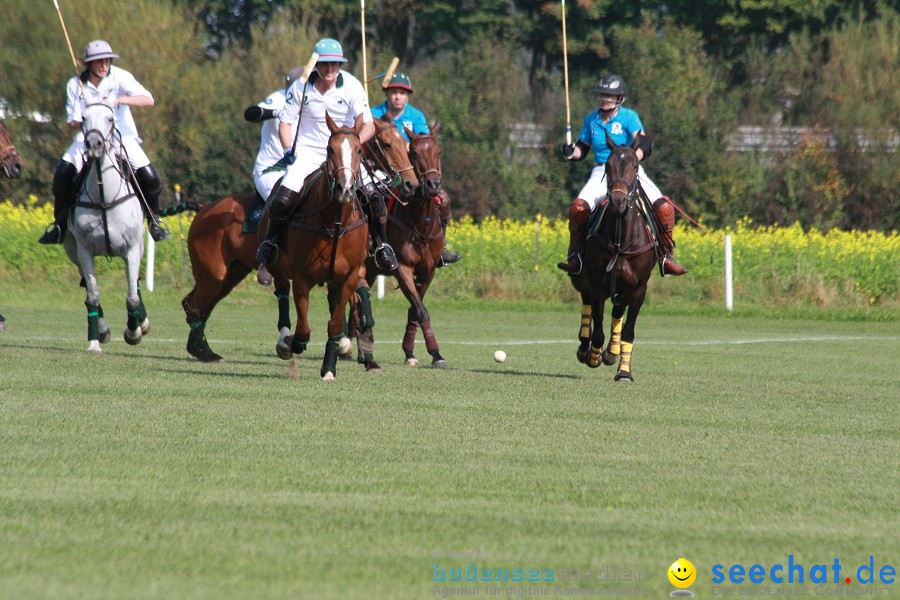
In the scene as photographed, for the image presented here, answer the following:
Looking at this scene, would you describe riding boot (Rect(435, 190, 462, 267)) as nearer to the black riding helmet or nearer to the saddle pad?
the saddle pad

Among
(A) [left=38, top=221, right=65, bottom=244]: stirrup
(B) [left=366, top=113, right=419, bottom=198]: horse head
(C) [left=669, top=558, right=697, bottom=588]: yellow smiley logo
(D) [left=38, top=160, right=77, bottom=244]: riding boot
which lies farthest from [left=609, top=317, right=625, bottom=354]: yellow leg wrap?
(C) [left=669, top=558, right=697, bottom=588]: yellow smiley logo

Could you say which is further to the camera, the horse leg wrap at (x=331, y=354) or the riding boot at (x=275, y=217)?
the horse leg wrap at (x=331, y=354)

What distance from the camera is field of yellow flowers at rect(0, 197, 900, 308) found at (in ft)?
97.9

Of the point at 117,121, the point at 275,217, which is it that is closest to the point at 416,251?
the point at 275,217

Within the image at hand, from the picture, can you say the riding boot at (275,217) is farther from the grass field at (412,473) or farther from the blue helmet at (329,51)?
the blue helmet at (329,51)

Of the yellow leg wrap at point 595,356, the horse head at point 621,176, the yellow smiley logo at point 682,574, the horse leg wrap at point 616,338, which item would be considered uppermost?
the horse head at point 621,176

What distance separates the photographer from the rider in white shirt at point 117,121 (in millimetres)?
14320

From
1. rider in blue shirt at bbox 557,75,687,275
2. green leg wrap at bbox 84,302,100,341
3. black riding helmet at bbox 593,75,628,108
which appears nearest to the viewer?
rider in blue shirt at bbox 557,75,687,275

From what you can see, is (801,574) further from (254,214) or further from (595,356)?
(254,214)

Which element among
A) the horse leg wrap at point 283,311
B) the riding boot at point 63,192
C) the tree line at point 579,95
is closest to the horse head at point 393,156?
the horse leg wrap at point 283,311

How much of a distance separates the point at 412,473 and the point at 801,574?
107 inches

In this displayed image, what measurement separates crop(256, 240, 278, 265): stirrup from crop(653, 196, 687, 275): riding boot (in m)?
3.58

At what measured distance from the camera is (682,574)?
537 cm

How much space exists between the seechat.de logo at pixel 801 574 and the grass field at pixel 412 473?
0.35ft
